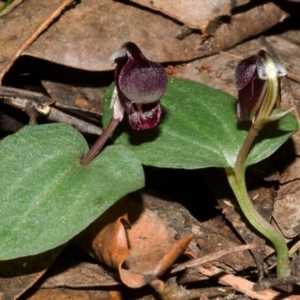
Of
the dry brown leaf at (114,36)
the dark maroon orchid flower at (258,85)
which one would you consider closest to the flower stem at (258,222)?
the dark maroon orchid flower at (258,85)

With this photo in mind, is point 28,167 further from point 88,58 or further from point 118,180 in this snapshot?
point 88,58

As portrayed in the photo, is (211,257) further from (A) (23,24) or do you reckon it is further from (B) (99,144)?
(A) (23,24)

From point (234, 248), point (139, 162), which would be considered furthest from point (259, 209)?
point (139, 162)

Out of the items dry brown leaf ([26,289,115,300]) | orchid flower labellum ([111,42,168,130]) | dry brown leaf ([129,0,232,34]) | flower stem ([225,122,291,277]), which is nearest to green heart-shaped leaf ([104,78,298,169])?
flower stem ([225,122,291,277])

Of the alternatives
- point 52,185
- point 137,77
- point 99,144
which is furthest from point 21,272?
point 137,77

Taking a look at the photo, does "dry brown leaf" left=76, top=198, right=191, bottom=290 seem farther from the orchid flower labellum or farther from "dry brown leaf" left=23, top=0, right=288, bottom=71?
"dry brown leaf" left=23, top=0, right=288, bottom=71

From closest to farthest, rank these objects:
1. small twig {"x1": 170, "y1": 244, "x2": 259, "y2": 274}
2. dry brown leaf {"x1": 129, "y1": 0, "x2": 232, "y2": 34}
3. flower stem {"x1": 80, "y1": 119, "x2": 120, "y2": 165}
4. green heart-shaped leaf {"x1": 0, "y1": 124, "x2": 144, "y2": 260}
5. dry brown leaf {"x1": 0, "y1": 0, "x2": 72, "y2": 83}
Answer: green heart-shaped leaf {"x1": 0, "y1": 124, "x2": 144, "y2": 260} → small twig {"x1": 170, "y1": 244, "x2": 259, "y2": 274} → flower stem {"x1": 80, "y1": 119, "x2": 120, "y2": 165} → dry brown leaf {"x1": 0, "y1": 0, "x2": 72, "y2": 83} → dry brown leaf {"x1": 129, "y1": 0, "x2": 232, "y2": 34}

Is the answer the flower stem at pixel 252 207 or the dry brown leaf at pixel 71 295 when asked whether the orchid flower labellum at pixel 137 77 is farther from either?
the dry brown leaf at pixel 71 295
